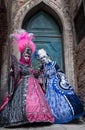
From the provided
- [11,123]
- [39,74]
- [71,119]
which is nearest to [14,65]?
[39,74]

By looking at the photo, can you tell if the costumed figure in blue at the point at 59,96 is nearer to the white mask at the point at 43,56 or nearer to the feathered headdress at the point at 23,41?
the white mask at the point at 43,56

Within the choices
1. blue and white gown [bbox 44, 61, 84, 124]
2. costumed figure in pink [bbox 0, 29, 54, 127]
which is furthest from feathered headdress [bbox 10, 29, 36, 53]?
blue and white gown [bbox 44, 61, 84, 124]

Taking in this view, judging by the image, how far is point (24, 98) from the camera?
347 centimetres

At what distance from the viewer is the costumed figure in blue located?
150 inches

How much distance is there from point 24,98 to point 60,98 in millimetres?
696

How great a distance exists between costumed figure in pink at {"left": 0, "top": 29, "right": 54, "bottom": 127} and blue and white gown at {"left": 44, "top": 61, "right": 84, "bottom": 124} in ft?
1.16

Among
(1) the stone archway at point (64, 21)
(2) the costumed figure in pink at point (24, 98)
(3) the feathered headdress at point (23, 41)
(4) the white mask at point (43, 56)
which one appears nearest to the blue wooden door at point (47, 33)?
(1) the stone archway at point (64, 21)

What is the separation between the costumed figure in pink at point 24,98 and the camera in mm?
3332

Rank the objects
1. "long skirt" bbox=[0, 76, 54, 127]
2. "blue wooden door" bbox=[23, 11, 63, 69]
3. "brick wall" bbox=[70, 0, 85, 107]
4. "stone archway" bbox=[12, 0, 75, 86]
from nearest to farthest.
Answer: "long skirt" bbox=[0, 76, 54, 127], "brick wall" bbox=[70, 0, 85, 107], "stone archway" bbox=[12, 0, 75, 86], "blue wooden door" bbox=[23, 11, 63, 69]

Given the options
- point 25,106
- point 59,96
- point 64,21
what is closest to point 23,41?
point 59,96

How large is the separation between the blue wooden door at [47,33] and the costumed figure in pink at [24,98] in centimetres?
183

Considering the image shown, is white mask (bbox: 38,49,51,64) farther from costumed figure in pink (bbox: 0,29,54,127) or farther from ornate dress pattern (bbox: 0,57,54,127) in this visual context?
ornate dress pattern (bbox: 0,57,54,127)

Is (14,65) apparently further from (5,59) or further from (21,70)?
(5,59)

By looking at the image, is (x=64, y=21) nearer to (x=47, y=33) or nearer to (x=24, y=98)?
(x=47, y=33)
